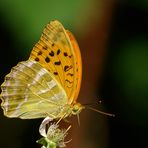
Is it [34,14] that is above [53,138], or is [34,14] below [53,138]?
above

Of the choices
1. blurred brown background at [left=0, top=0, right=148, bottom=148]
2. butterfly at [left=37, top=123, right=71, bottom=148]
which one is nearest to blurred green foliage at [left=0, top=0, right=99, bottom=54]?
blurred brown background at [left=0, top=0, right=148, bottom=148]

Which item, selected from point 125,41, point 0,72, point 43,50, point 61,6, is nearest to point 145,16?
point 125,41

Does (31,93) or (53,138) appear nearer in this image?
(53,138)

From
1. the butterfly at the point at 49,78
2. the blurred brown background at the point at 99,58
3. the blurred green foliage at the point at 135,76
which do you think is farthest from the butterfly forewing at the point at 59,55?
the blurred green foliage at the point at 135,76

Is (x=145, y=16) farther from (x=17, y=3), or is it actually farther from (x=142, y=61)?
(x=17, y=3)

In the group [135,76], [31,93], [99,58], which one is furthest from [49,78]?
[135,76]

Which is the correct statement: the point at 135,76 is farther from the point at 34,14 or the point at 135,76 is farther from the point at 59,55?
the point at 59,55

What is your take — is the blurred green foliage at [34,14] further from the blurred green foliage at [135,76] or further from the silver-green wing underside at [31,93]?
the silver-green wing underside at [31,93]
